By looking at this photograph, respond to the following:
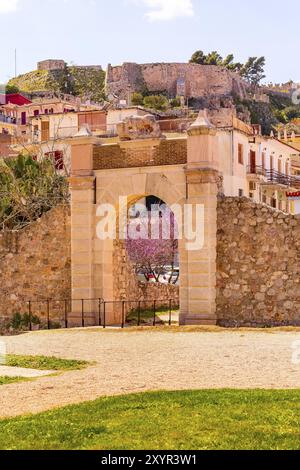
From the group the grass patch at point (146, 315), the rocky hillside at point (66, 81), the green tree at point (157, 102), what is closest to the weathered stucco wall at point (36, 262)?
the grass patch at point (146, 315)

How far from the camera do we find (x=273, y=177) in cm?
5209

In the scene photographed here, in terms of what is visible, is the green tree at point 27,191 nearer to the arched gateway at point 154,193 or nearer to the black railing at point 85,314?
the black railing at point 85,314

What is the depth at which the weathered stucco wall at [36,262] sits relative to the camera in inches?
989

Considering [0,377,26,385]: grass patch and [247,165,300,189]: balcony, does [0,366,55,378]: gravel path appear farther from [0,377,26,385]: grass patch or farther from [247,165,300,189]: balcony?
[247,165,300,189]: balcony

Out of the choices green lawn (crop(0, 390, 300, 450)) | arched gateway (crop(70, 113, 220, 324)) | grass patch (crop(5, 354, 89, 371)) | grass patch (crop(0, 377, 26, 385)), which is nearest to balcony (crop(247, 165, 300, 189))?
arched gateway (crop(70, 113, 220, 324))

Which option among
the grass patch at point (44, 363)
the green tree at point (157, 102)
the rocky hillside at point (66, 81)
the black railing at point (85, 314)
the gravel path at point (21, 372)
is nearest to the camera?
the gravel path at point (21, 372)

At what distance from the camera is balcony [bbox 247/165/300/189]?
48.1 metres

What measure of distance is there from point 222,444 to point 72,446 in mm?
1485

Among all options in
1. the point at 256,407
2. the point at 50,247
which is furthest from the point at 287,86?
the point at 256,407

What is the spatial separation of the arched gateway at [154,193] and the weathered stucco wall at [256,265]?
0.31 m

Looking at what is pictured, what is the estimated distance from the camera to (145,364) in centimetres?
1491

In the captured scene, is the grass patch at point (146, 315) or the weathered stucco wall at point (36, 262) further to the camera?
the grass patch at point (146, 315)

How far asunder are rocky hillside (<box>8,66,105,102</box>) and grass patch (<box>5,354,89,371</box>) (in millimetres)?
129804

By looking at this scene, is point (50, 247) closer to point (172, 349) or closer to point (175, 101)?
point (172, 349)
